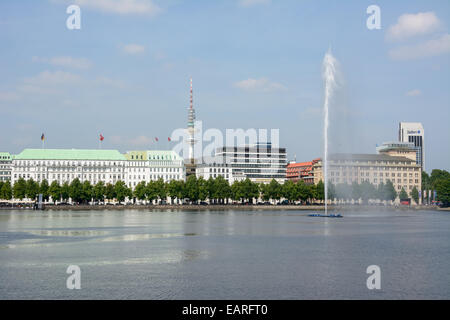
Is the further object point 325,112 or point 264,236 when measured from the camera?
point 325,112

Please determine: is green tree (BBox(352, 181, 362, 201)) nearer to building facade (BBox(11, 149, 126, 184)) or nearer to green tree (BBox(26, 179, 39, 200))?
A: building facade (BBox(11, 149, 126, 184))

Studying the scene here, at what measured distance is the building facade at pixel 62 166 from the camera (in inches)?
7579

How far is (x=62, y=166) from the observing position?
7623 inches

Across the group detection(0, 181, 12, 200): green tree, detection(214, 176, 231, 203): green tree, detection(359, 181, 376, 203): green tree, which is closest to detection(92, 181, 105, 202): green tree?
detection(0, 181, 12, 200): green tree

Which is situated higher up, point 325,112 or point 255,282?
point 325,112

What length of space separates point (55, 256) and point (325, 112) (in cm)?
5452

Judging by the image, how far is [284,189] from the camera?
17200 centimetres

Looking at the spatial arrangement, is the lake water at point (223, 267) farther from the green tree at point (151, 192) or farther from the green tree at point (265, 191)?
the green tree at point (265, 191)

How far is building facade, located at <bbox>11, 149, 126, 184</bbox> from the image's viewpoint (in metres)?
192

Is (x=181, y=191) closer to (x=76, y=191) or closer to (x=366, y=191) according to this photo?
(x=76, y=191)

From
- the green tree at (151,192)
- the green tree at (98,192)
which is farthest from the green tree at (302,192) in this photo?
the green tree at (98,192)
